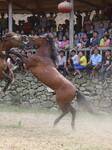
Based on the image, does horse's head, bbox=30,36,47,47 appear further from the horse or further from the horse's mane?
the horse's mane

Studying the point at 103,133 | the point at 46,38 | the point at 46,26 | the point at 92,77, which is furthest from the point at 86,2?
the point at 103,133

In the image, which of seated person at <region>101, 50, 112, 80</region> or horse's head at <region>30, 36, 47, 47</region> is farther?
seated person at <region>101, 50, 112, 80</region>

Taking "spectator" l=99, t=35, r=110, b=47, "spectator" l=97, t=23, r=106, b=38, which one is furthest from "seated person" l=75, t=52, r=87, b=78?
"spectator" l=97, t=23, r=106, b=38

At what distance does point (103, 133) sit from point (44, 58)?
2.67m

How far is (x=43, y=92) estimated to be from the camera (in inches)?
879

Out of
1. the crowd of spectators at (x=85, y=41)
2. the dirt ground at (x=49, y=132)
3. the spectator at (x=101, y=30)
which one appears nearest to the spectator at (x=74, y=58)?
the crowd of spectators at (x=85, y=41)

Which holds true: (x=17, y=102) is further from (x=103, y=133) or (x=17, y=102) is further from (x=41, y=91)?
(x=103, y=133)

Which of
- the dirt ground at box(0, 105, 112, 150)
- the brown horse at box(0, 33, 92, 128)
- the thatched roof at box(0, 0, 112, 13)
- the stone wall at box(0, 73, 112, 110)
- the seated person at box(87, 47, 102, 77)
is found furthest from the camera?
the thatched roof at box(0, 0, 112, 13)

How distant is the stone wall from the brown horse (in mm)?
4847

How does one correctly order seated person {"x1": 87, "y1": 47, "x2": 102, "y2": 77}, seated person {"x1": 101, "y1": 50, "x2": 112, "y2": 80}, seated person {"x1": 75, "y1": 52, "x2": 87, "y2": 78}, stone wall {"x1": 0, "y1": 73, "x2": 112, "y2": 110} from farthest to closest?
seated person {"x1": 75, "y1": 52, "x2": 87, "y2": 78}
stone wall {"x1": 0, "y1": 73, "x2": 112, "y2": 110}
seated person {"x1": 87, "y1": 47, "x2": 102, "y2": 77}
seated person {"x1": 101, "y1": 50, "x2": 112, "y2": 80}

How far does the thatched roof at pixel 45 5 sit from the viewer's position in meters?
24.6

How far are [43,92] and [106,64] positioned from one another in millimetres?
2950

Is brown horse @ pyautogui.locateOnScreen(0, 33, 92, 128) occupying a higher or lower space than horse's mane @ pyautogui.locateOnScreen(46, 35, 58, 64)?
lower

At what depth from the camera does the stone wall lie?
2121cm
